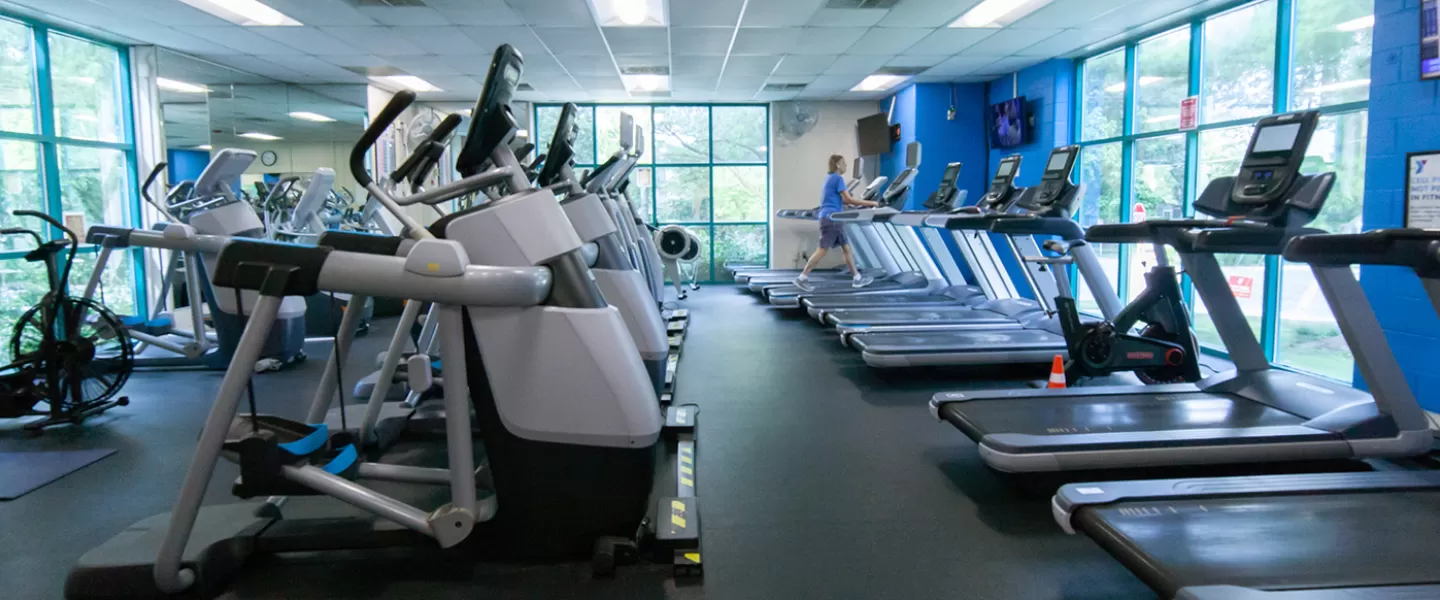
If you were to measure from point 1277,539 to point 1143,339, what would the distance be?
6.62 feet

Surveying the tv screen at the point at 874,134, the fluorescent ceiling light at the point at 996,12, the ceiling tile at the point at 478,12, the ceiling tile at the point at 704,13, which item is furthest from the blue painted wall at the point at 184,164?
the tv screen at the point at 874,134

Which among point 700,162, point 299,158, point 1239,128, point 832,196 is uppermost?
point 700,162

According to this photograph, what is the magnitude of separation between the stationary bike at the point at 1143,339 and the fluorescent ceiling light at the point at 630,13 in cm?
364

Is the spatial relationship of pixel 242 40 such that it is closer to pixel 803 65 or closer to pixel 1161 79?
pixel 803 65

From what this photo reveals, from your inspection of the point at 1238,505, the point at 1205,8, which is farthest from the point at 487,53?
the point at 1238,505

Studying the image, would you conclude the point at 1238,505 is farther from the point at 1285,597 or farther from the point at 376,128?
the point at 376,128

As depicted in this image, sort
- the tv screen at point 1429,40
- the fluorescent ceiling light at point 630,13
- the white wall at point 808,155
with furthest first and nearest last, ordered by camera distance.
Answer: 1. the white wall at point 808,155
2. the fluorescent ceiling light at point 630,13
3. the tv screen at point 1429,40

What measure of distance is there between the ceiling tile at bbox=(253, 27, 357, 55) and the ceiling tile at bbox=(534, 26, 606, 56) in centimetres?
172

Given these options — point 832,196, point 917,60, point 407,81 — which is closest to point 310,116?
point 407,81

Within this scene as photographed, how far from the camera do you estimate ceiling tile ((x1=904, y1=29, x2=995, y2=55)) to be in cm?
662

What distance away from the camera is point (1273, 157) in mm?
3365

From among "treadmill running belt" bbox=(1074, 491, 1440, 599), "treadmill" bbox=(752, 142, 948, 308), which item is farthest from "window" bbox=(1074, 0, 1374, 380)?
"treadmill running belt" bbox=(1074, 491, 1440, 599)

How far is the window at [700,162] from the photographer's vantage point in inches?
432

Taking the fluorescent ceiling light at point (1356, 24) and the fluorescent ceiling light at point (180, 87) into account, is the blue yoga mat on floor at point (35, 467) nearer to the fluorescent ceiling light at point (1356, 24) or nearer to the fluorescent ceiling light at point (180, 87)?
the fluorescent ceiling light at point (180, 87)
